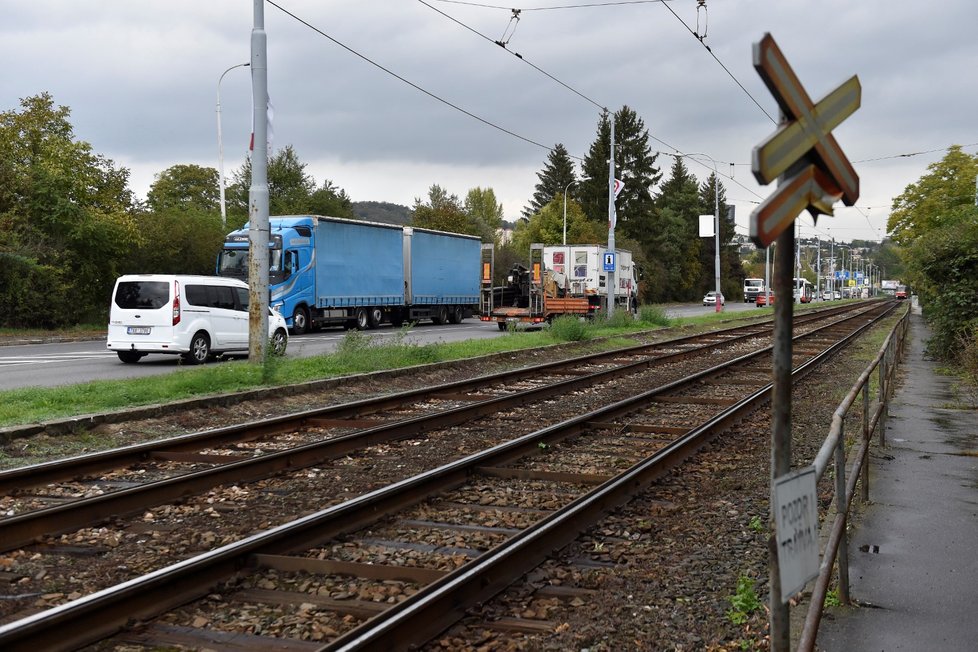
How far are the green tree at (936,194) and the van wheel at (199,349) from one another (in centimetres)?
4346

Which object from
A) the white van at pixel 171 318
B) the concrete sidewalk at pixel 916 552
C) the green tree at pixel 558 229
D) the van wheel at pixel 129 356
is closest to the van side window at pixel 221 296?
the white van at pixel 171 318

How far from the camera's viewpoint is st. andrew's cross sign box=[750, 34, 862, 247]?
270 cm

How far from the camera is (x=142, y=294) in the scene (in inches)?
796

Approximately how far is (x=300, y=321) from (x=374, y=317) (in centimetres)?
463

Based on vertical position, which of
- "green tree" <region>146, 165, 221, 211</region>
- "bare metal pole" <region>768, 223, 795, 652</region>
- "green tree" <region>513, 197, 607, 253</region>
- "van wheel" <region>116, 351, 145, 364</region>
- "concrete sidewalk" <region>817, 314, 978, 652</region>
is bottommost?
"concrete sidewalk" <region>817, 314, 978, 652</region>

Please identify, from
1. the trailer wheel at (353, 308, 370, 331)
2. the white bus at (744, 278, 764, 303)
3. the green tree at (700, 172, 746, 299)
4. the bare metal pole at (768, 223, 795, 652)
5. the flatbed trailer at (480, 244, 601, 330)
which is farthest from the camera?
the green tree at (700, 172, 746, 299)

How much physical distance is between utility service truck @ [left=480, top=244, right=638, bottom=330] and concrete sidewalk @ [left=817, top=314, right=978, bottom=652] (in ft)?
81.3

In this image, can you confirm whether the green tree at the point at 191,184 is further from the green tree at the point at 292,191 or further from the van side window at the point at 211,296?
the van side window at the point at 211,296

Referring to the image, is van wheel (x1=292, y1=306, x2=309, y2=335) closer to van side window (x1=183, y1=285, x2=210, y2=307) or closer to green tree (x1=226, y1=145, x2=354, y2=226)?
van side window (x1=183, y1=285, x2=210, y2=307)

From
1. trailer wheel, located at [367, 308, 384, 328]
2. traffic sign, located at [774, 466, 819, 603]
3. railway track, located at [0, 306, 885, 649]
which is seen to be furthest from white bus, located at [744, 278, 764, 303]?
traffic sign, located at [774, 466, 819, 603]

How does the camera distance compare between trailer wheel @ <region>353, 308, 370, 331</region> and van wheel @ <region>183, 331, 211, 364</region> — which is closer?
van wheel @ <region>183, 331, 211, 364</region>

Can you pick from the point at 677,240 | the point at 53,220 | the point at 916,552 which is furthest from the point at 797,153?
the point at 677,240

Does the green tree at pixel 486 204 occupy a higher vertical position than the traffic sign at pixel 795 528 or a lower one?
higher

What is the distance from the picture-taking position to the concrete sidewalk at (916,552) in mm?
4996
